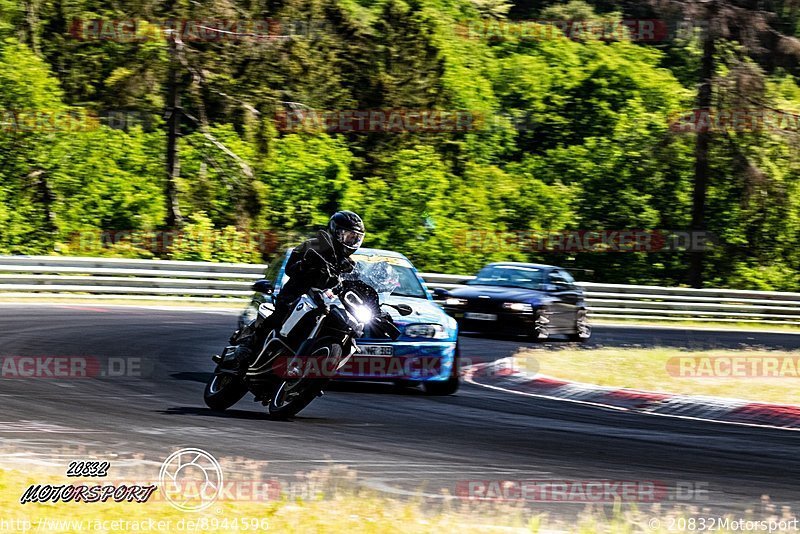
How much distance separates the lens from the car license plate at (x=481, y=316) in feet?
67.5

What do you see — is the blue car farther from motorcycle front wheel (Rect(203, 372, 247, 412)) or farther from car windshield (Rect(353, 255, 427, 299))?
motorcycle front wheel (Rect(203, 372, 247, 412))

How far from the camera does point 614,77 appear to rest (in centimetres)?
4838

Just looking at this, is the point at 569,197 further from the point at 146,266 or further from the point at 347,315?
the point at 347,315

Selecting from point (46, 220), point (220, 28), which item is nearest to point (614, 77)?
point (220, 28)

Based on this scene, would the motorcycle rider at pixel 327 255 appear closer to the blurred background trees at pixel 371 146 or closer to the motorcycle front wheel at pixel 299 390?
the motorcycle front wheel at pixel 299 390

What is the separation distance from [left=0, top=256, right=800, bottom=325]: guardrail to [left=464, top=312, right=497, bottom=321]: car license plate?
6.68 feet

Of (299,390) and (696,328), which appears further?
(696,328)

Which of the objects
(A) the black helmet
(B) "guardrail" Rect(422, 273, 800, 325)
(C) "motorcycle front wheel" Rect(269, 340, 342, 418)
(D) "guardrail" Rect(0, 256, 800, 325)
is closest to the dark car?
(D) "guardrail" Rect(0, 256, 800, 325)

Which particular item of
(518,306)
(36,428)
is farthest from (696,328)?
(36,428)

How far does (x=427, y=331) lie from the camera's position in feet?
Result: 40.8

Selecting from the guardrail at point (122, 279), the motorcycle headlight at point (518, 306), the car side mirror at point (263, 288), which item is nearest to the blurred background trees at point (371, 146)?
the guardrail at point (122, 279)

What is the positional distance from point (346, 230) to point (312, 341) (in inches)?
36.2

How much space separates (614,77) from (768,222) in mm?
12438

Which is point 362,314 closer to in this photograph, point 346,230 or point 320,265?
point 320,265
